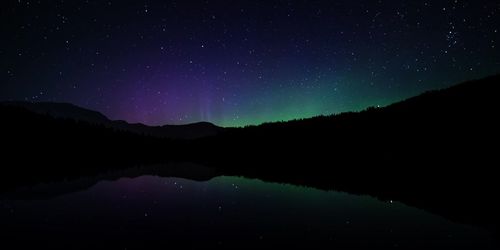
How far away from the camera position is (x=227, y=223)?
845 centimetres

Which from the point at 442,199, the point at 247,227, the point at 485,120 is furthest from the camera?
the point at 485,120

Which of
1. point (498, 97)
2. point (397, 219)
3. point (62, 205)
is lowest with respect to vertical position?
point (397, 219)

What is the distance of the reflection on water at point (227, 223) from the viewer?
21.8 ft

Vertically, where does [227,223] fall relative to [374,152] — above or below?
below

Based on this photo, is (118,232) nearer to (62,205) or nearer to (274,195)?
(62,205)

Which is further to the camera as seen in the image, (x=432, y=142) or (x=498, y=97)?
(x=498, y=97)

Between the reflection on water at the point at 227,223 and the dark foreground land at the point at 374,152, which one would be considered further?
the dark foreground land at the point at 374,152

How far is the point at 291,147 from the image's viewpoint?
5006 centimetres

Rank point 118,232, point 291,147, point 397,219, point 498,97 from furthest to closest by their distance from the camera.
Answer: point 291,147
point 498,97
point 397,219
point 118,232

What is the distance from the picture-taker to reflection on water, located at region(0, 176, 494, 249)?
6.65 metres

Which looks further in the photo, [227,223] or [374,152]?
[374,152]

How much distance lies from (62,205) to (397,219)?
10595mm

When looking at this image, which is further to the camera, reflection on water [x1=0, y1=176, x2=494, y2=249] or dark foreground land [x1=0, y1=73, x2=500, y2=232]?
dark foreground land [x1=0, y1=73, x2=500, y2=232]

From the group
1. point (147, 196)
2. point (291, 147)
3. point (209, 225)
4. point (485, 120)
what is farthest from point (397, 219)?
point (291, 147)
